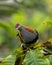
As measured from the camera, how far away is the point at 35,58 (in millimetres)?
917

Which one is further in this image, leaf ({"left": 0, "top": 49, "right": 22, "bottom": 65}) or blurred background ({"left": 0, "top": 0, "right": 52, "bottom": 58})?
blurred background ({"left": 0, "top": 0, "right": 52, "bottom": 58})

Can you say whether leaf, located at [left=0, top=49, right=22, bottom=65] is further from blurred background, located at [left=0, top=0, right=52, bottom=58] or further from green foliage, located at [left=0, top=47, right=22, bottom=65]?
blurred background, located at [left=0, top=0, right=52, bottom=58]

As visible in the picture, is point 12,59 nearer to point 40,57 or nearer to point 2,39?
point 40,57

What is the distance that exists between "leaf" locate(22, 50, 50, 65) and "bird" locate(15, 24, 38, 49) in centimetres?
3

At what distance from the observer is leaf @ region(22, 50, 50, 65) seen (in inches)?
35.1

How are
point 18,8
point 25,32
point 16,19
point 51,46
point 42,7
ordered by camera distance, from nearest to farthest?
1. point 25,32
2. point 51,46
3. point 16,19
4. point 18,8
5. point 42,7

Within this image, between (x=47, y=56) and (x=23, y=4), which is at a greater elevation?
(x=47, y=56)

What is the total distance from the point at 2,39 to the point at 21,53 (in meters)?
2.42

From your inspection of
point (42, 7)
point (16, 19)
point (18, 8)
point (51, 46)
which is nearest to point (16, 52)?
point (51, 46)

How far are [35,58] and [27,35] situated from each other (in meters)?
0.08

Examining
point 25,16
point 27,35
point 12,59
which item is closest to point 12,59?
point 12,59

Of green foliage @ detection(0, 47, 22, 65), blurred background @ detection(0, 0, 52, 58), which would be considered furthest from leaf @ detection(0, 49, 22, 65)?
blurred background @ detection(0, 0, 52, 58)

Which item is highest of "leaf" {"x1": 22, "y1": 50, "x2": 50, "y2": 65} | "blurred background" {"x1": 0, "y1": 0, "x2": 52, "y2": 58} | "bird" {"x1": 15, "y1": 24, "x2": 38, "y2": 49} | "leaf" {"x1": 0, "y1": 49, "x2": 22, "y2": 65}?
"bird" {"x1": 15, "y1": 24, "x2": 38, "y2": 49}

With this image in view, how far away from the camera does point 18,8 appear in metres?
3.03
